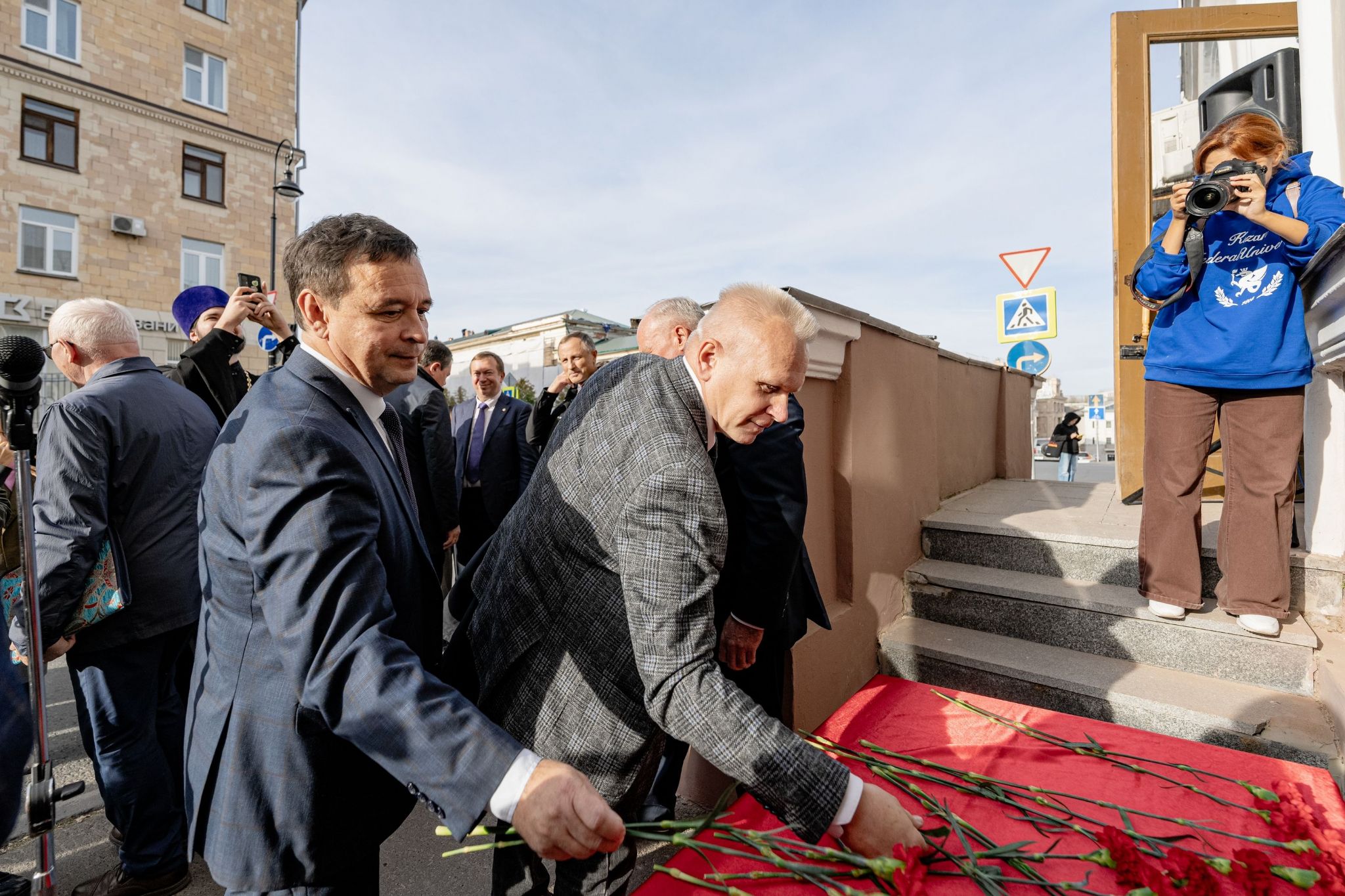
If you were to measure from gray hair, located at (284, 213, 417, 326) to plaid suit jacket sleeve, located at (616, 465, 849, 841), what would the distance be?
2.38 feet

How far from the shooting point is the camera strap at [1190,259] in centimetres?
281

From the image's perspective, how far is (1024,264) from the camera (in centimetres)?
901

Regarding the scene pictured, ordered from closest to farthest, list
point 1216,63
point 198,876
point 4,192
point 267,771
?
point 267,771 → point 198,876 → point 1216,63 → point 4,192

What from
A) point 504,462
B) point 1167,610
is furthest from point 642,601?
point 504,462

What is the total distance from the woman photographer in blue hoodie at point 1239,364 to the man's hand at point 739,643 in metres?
1.94

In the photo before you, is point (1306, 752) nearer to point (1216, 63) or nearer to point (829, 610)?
point (829, 610)

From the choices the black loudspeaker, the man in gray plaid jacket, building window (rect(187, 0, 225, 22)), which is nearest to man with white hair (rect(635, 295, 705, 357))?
the man in gray plaid jacket

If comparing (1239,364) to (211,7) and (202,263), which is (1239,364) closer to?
(202,263)

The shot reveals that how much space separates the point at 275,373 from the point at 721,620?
1525mm

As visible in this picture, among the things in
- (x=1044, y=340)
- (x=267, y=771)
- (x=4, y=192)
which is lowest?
(x=267, y=771)

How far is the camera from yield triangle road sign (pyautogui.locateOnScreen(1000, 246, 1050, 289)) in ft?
29.2

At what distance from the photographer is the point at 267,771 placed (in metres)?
1.32

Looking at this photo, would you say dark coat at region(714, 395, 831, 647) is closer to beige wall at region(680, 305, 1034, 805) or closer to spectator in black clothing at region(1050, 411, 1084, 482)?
beige wall at region(680, 305, 1034, 805)

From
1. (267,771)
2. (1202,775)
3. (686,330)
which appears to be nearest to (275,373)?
(267,771)
